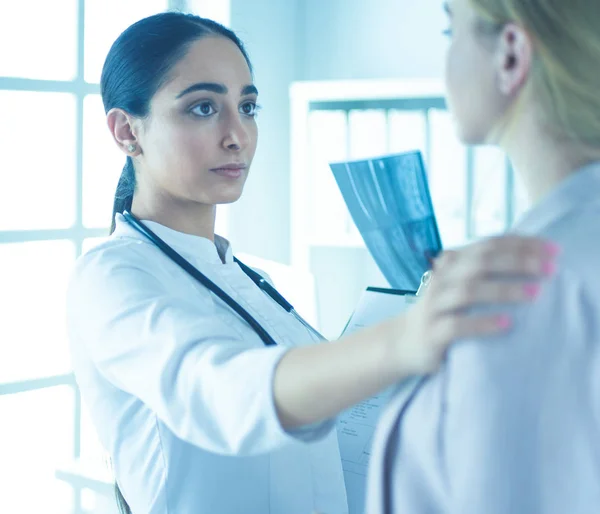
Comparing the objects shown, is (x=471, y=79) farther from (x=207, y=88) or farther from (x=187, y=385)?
(x=207, y=88)

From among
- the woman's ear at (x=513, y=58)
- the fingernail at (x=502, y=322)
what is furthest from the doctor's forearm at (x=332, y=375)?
the woman's ear at (x=513, y=58)

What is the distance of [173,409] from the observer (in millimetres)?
976

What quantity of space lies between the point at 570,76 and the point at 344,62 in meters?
2.26

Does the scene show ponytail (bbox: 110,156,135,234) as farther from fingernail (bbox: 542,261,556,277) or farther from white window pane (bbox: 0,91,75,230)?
fingernail (bbox: 542,261,556,277)

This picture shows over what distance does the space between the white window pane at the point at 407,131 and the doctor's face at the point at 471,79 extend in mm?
1796

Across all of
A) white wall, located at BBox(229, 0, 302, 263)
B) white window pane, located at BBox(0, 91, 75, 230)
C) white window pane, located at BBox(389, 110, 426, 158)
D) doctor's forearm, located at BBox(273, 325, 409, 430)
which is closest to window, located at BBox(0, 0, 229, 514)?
white window pane, located at BBox(0, 91, 75, 230)

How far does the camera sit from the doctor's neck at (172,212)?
1.43 metres

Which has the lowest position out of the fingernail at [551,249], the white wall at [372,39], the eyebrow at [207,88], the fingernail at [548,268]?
the fingernail at [548,268]

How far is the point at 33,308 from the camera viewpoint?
2.30 m

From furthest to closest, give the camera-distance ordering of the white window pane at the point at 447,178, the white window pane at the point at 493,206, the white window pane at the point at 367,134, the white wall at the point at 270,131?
the white wall at the point at 270,131 < the white window pane at the point at 367,134 < the white window pane at the point at 447,178 < the white window pane at the point at 493,206

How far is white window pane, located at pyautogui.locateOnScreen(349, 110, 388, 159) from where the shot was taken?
8.59 ft

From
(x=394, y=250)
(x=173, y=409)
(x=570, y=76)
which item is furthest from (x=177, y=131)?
(x=570, y=76)

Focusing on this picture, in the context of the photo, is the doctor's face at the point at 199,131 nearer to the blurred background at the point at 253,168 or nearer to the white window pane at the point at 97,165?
the blurred background at the point at 253,168

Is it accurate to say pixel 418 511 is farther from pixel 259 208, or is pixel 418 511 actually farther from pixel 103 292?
pixel 259 208
